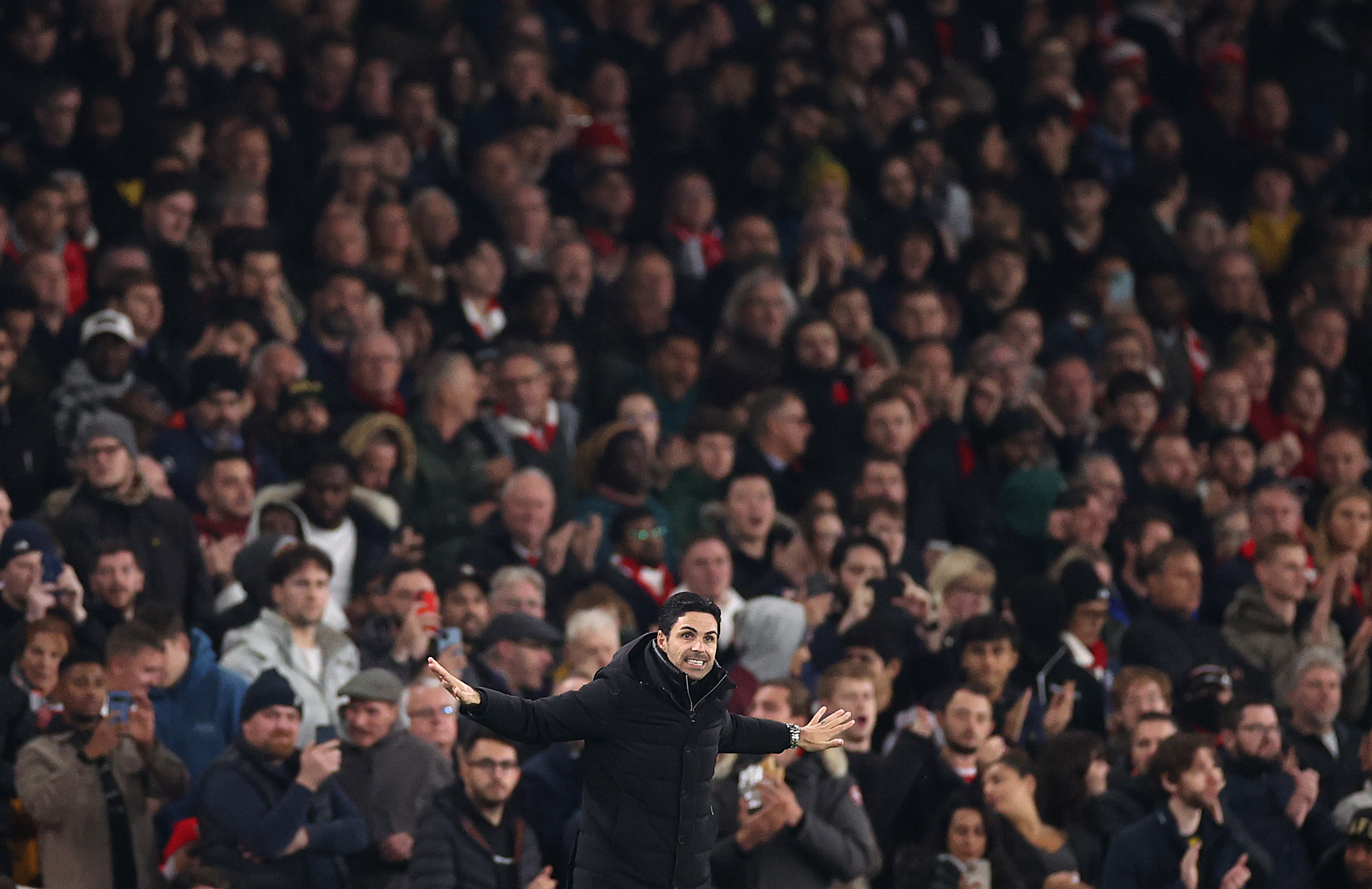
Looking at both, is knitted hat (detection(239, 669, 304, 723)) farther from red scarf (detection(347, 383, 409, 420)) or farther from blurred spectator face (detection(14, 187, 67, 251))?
blurred spectator face (detection(14, 187, 67, 251))

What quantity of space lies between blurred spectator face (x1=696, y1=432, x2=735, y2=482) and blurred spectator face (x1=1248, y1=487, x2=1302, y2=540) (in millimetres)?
2885

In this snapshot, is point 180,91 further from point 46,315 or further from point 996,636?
point 996,636

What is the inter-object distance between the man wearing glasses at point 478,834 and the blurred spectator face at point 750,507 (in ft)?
9.28

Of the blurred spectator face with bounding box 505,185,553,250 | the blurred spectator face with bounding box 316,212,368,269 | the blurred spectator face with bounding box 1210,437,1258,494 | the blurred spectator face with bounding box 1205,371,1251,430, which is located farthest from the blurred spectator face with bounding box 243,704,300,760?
the blurred spectator face with bounding box 1205,371,1251,430

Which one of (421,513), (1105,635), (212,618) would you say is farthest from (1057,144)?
(212,618)

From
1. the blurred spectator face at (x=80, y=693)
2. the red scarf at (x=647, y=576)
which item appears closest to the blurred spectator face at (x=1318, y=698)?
the red scarf at (x=647, y=576)

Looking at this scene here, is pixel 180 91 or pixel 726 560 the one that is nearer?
pixel 726 560

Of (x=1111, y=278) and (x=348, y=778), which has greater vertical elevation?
(x=348, y=778)

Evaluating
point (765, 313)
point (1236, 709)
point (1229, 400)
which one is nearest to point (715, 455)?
point (765, 313)

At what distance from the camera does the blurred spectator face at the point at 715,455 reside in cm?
1178

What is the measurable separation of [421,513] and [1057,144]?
20.9 feet

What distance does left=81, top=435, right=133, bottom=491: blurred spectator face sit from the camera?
32.9 feet

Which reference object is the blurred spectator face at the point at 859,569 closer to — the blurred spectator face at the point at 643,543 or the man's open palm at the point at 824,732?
the blurred spectator face at the point at 643,543

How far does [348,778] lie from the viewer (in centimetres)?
904
